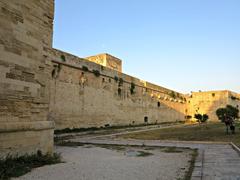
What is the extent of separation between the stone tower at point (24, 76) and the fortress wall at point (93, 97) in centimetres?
90

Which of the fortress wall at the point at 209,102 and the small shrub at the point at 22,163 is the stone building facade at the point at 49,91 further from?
the fortress wall at the point at 209,102

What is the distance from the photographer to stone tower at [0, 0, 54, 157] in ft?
20.3

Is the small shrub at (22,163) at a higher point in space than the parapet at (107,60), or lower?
lower

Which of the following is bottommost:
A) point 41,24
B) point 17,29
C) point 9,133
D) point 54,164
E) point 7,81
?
point 54,164

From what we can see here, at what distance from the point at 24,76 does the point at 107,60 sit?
60.8 feet

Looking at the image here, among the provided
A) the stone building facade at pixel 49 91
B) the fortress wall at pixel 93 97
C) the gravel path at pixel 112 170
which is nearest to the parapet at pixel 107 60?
the stone building facade at pixel 49 91

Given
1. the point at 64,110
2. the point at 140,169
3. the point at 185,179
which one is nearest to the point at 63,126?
the point at 64,110

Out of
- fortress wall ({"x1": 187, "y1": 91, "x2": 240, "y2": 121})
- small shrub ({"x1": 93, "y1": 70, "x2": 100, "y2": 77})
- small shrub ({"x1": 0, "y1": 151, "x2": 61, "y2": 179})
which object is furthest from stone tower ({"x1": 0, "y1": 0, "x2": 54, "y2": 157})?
fortress wall ({"x1": 187, "y1": 91, "x2": 240, "y2": 121})

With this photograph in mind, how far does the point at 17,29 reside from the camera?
261 inches

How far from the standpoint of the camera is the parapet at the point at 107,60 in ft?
81.6

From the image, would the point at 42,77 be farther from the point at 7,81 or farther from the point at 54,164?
the point at 54,164

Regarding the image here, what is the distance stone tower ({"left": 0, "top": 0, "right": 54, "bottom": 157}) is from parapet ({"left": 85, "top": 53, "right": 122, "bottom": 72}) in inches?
660

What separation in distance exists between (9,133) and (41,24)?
11.2 feet

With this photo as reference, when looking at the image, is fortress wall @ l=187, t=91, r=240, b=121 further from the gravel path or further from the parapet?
the gravel path
